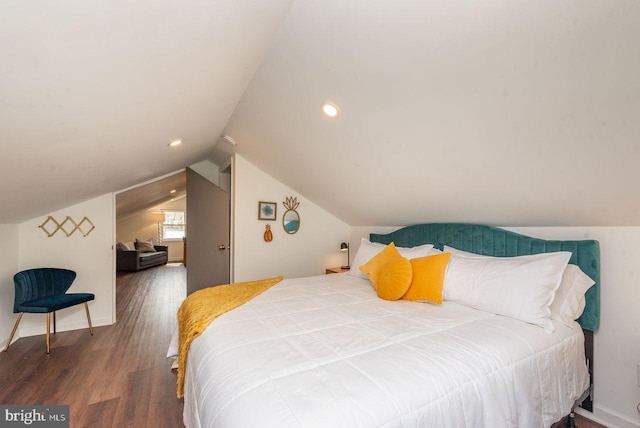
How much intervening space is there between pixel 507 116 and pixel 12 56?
2113mm

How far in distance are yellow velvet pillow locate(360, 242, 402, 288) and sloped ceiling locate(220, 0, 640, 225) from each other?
22.2 inches

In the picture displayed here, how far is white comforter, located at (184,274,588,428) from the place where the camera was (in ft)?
3.24

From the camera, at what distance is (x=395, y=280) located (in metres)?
2.30

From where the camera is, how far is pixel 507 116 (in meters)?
1.51

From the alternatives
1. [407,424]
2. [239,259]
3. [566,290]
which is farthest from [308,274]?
[407,424]

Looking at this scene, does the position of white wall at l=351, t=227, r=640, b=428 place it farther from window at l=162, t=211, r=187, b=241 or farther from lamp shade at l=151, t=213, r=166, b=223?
window at l=162, t=211, r=187, b=241

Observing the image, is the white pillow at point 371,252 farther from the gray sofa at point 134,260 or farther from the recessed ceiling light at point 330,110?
the gray sofa at point 134,260

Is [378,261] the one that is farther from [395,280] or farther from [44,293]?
[44,293]

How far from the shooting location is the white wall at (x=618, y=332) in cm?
177

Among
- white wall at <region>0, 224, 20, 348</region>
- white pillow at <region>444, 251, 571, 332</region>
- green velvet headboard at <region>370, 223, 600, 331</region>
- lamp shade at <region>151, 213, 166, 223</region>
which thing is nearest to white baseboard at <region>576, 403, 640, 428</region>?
green velvet headboard at <region>370, 223, 600, 331</region>

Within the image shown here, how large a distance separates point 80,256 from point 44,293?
1.80ft

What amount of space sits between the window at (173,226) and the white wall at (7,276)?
6.91m

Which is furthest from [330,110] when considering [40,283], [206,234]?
[40,283]

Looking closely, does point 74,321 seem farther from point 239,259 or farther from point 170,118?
point 170,118
